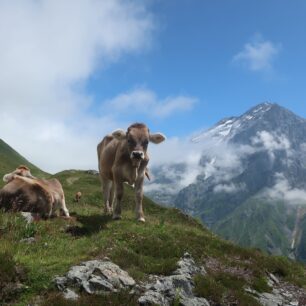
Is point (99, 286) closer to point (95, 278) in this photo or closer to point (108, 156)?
point (95, 278)

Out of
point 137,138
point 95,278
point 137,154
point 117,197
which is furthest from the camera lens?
point 117,197

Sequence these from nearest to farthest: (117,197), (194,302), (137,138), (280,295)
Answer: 1. (194,302)
2. (280,295)
3. (137,138)
4. (117,197)

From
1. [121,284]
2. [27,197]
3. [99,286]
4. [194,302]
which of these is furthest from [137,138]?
[99,286]

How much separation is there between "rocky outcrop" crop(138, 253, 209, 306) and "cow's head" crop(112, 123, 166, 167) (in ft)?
21.7

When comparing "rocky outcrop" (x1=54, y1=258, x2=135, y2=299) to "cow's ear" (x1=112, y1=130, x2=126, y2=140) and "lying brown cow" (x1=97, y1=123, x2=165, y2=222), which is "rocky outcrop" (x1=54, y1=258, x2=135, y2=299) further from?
"cow's ear" (x1=112, y1=130, x2=126, y2=140)

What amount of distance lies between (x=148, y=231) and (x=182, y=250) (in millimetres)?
2305

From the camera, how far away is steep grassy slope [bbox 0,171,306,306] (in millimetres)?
12656

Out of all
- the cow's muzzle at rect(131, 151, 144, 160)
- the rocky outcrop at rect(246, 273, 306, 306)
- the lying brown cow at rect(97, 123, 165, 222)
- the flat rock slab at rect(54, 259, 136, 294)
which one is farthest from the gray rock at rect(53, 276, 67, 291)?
the lying brown cow at rect(97, 123, 165, 222)

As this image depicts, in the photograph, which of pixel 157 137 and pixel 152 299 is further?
pixel 157 137

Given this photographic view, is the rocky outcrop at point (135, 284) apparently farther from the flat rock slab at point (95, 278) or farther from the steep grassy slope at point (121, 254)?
the steep grassy slope at point (121, 254)

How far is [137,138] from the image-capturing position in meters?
21.3

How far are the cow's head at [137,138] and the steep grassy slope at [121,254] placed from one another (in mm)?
2849

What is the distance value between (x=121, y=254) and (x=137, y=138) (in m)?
7.02

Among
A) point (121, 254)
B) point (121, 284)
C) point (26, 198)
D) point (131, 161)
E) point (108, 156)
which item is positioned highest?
point (108, 156)
